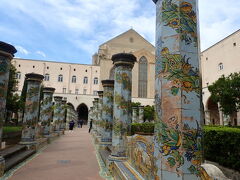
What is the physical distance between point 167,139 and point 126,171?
7.74 ft

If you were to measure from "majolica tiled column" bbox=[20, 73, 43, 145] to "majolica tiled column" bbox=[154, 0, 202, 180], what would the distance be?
7.56 meters

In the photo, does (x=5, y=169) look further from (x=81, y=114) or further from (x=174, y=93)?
(x=81, y=114)

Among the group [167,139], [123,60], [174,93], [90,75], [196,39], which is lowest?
[167,139]

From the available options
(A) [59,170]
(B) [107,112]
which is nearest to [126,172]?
(A) [59,170]

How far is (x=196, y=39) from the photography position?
2.87 metres

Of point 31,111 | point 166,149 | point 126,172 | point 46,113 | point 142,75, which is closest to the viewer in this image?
point 166,149

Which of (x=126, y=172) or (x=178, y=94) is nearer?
(x=178, y=94)

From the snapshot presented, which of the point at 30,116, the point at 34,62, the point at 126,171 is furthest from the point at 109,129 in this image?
the point at 34,62

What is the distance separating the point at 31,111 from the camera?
8844 millimetres

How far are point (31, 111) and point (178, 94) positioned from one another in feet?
26.2

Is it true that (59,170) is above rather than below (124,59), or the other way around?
below

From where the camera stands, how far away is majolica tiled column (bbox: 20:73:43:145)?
8609mm

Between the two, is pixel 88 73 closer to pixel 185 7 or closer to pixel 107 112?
pixel 107 112

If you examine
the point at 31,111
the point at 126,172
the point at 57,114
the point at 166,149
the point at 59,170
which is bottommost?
the point at 59,170
